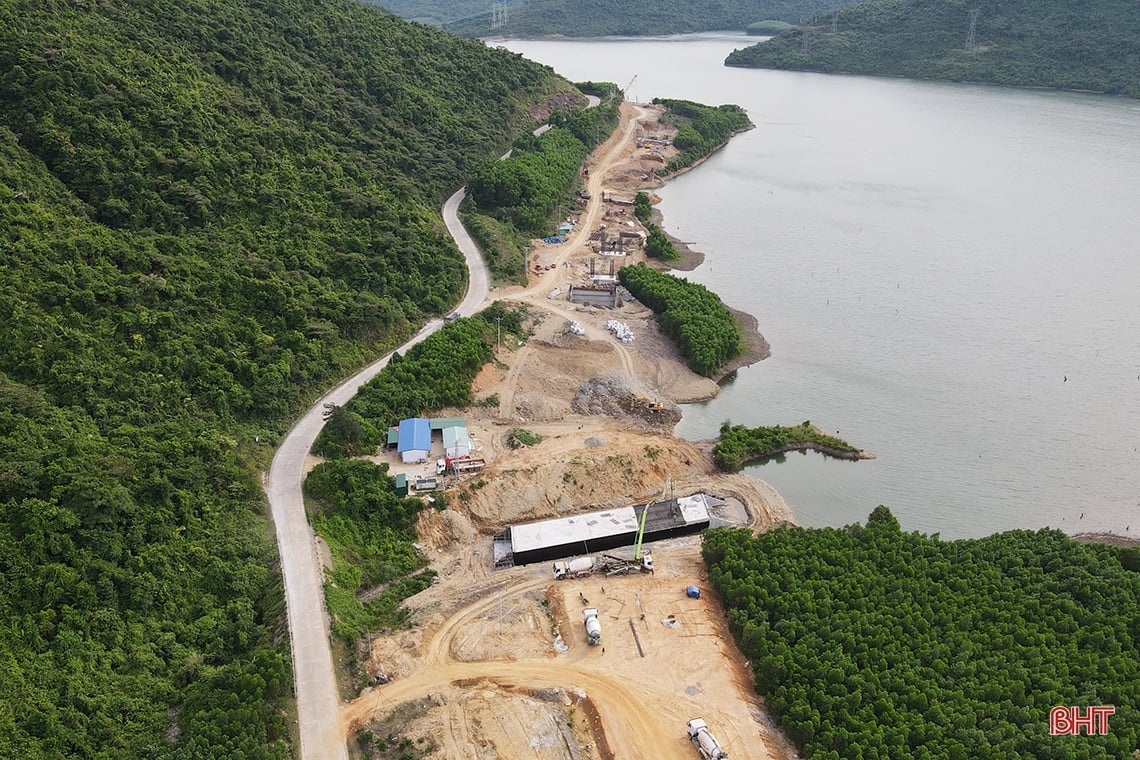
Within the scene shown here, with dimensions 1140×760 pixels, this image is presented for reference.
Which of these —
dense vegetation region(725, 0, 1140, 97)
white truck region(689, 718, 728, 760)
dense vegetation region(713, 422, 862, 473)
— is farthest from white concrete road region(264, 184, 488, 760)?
dense vegetation region(725, 0, 1140, 97)

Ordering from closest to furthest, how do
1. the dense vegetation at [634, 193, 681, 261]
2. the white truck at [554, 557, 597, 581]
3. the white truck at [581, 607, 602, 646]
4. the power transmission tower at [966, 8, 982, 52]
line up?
the white truck at [581, 607, 602, 646] → the white truck at [554, 557, 597, 581] → the dense vegetation at [634, 193, 681, 261] → the power transmission tower at [966, 8, 982, 52]

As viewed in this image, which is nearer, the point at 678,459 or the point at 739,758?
the point at 739,758

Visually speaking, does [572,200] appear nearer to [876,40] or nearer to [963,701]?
[963,701]

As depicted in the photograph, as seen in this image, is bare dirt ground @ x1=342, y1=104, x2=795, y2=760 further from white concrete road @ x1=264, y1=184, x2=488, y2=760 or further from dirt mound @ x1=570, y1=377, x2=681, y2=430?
white concrete road @ x1=264, y1=184, x2=488, y2=760

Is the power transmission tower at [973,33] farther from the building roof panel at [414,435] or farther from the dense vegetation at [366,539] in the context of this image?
the dense vegetation at [366,539]

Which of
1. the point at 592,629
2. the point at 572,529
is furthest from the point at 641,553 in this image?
the point at 592,629

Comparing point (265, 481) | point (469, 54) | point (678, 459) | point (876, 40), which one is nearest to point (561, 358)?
point (678, 459)

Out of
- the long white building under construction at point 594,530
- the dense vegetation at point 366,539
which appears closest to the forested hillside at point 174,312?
the dense vegetation at point 366,539
